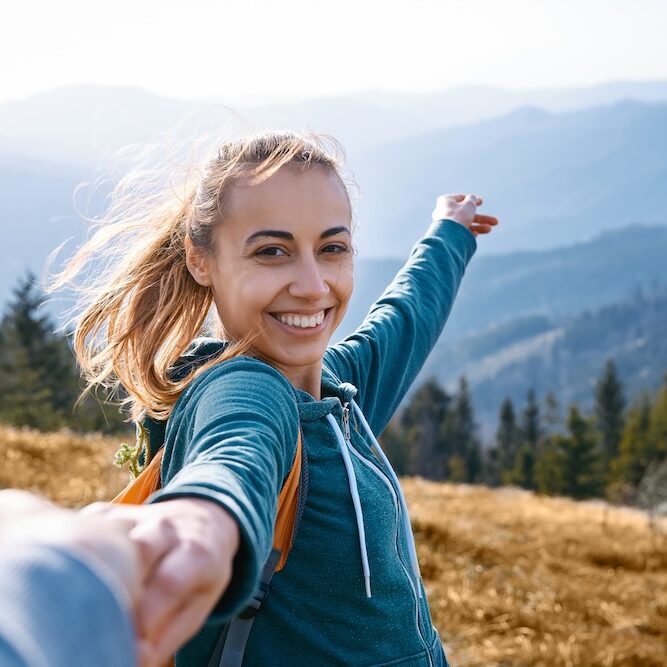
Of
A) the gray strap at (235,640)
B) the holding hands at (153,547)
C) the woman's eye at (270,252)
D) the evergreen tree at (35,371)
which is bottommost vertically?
the evergreen tree at (35,371)

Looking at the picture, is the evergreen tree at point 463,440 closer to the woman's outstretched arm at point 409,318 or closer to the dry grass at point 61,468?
Result: the dry grass at point 61,468

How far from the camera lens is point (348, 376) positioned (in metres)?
2.41

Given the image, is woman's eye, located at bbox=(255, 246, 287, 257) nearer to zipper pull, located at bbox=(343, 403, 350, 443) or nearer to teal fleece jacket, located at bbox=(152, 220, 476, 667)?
teal fleece jacket, located at bbox=(152, 220, 476, 667)

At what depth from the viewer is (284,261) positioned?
5.95 feet

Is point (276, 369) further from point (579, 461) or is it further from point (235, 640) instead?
point (579, 461)

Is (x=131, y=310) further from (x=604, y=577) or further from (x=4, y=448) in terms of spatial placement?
(x=4, y=448)

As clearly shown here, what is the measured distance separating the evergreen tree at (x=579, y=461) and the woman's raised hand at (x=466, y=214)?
165 ft

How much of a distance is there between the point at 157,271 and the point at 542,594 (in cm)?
442

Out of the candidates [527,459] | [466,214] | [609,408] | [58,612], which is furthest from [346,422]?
[609,408]

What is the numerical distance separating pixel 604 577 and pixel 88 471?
447 cm

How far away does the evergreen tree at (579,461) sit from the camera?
169ft

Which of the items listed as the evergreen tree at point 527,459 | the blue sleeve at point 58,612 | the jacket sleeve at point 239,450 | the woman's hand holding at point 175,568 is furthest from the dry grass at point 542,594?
the evergreen tree at point 527,459

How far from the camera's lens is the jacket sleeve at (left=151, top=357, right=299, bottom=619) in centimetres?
92

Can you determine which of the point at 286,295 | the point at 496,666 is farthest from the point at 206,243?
the point at 496,666
